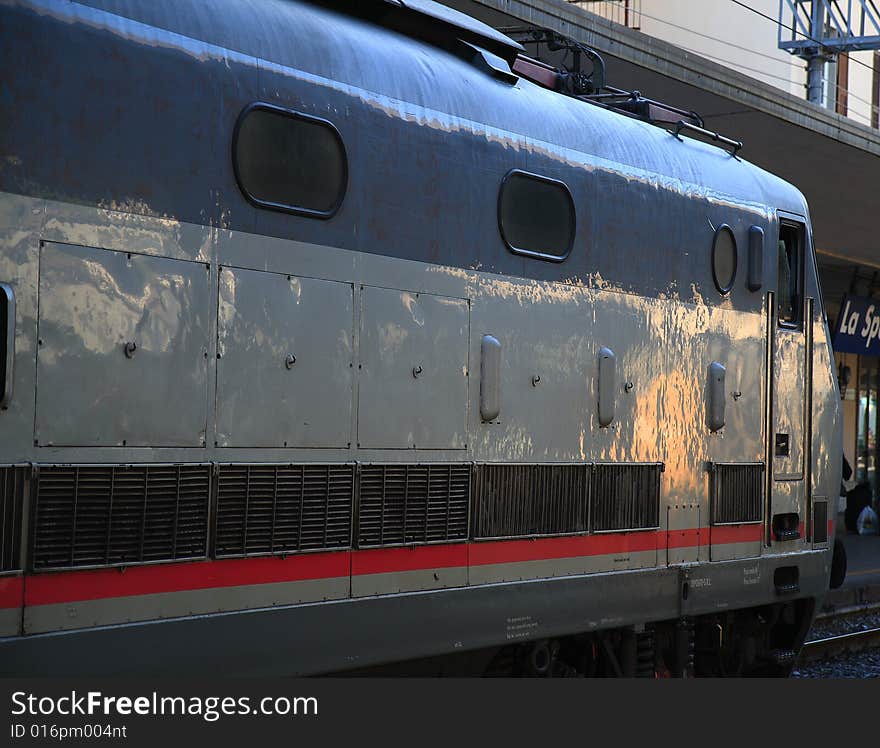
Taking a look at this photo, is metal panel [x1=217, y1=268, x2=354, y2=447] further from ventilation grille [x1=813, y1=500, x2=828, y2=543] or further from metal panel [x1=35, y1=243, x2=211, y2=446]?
ventilation grille [x1=813, y1=500, x2=828, y2=543]

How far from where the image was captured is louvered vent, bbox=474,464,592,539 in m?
6.80

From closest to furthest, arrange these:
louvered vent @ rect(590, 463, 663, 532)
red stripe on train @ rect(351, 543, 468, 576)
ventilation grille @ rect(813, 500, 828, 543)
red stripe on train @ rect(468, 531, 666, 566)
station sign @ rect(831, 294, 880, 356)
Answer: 1. red stripe on train @ rect(351, 543, 468, 576)
2. red stripe on train @ rect(468, 531, 666, 566)
3. louvered vent @ rect(590, 463, 663, 532)
4. ventilation grille @ rect(813, 500, 828, 543)
5. station sign @ rect(831, 294, 880, 356)

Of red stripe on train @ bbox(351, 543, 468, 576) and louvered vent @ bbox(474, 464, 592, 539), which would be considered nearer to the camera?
red stripe on train @ bbox(351, 543, 468, 576)

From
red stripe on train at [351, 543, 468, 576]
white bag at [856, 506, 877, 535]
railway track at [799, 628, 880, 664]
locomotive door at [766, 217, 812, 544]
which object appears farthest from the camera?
white bag at [856, 506, 877, 535]

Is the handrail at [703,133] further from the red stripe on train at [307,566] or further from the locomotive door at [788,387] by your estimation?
the red stripe on train at [307,566]

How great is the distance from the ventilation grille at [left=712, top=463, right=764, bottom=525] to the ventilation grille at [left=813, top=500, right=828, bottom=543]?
0.78 m

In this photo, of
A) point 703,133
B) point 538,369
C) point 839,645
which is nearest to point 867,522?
point 839,645

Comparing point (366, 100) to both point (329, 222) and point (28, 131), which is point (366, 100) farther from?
point (28, 131)

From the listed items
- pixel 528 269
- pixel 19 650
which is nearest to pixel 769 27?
pixel 528 269

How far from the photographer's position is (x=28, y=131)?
15.8 ft

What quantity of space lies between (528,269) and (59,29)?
2972mm

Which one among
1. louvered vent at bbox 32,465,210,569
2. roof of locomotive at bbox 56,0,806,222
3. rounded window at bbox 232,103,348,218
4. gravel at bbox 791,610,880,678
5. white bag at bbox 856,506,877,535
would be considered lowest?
gravel at bbox 791,610,880,678

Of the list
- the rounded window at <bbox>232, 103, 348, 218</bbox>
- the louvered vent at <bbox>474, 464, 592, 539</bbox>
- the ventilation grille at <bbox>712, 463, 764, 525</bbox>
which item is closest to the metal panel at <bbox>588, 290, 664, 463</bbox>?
the louvered vent at <bbox>474, 464, 592, 539</bbox>

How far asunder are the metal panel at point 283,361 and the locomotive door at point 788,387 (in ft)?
13.6
